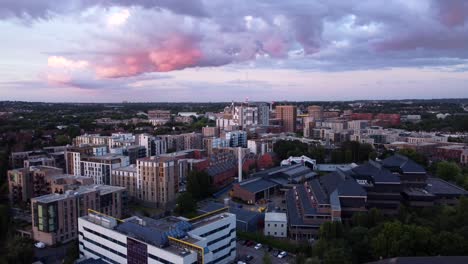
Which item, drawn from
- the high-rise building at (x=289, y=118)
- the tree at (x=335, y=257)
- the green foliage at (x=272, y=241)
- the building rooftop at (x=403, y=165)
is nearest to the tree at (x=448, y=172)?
the building rooftop at (x=403, y=165)

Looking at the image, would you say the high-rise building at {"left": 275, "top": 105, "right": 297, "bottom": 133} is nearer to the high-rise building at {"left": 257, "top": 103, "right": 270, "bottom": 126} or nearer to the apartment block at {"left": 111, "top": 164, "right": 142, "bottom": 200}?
the high-rise building at {"left": 257, "top": 103, "right": 270, "bottom": 126}

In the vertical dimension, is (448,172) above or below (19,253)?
above

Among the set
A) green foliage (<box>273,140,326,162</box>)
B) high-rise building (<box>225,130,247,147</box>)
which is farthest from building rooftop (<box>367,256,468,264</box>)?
high-rise building (<box>225,130,247,147</box>)

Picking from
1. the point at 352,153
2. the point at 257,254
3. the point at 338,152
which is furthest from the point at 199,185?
the point at 352,153

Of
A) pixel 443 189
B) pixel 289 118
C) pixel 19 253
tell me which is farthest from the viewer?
pixel 289 118

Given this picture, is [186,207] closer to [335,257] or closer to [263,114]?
[335,257]

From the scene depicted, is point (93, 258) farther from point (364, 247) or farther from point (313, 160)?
point (313, 160)
